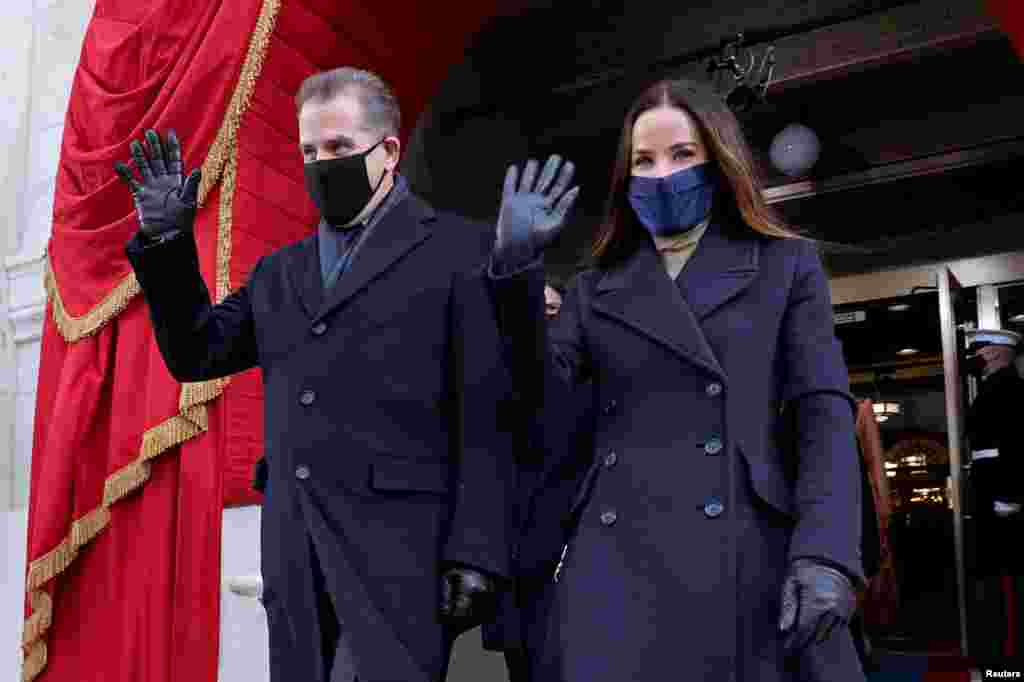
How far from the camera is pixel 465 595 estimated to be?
173 cm

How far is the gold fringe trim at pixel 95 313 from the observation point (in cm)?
376

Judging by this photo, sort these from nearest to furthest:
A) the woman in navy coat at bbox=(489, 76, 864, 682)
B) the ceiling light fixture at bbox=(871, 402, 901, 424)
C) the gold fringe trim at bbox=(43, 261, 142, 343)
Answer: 1. the woman in navy coat at bbox=(489, 76, 864, 682)
2. the gold fringe trim at bbox=(43, 261, 142, 343)
3. the ceiling light fixture at bbox=(871, 402, 901, 424)

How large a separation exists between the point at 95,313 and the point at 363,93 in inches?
86.1

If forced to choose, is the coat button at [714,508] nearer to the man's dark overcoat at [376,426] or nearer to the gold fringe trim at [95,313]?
the man's dark overcoat at [376,426]

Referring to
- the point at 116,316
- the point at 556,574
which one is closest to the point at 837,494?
the point at 556,574

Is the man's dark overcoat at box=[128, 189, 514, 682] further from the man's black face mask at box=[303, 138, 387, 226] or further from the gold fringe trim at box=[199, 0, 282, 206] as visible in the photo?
the gold fringe trim at box=[199, 0, 282, 206]

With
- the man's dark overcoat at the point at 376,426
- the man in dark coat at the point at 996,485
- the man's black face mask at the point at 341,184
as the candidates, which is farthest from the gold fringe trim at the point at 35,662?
the man in dark coat at the point at 996,485

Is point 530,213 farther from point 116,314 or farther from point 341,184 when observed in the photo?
point 116,314

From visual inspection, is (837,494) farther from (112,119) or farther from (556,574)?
(112,119)

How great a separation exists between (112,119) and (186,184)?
219cm

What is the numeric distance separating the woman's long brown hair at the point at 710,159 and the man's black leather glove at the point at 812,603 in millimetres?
587

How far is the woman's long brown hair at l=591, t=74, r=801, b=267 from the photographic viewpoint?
1.95 m

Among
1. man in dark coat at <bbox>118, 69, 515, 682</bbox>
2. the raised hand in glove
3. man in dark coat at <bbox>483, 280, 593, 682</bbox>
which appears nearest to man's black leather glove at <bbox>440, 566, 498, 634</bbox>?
man in dark coat at <bbox>118, 69, 515, 682</bbox>

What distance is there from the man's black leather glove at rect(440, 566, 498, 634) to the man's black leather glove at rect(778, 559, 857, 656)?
426 mm
